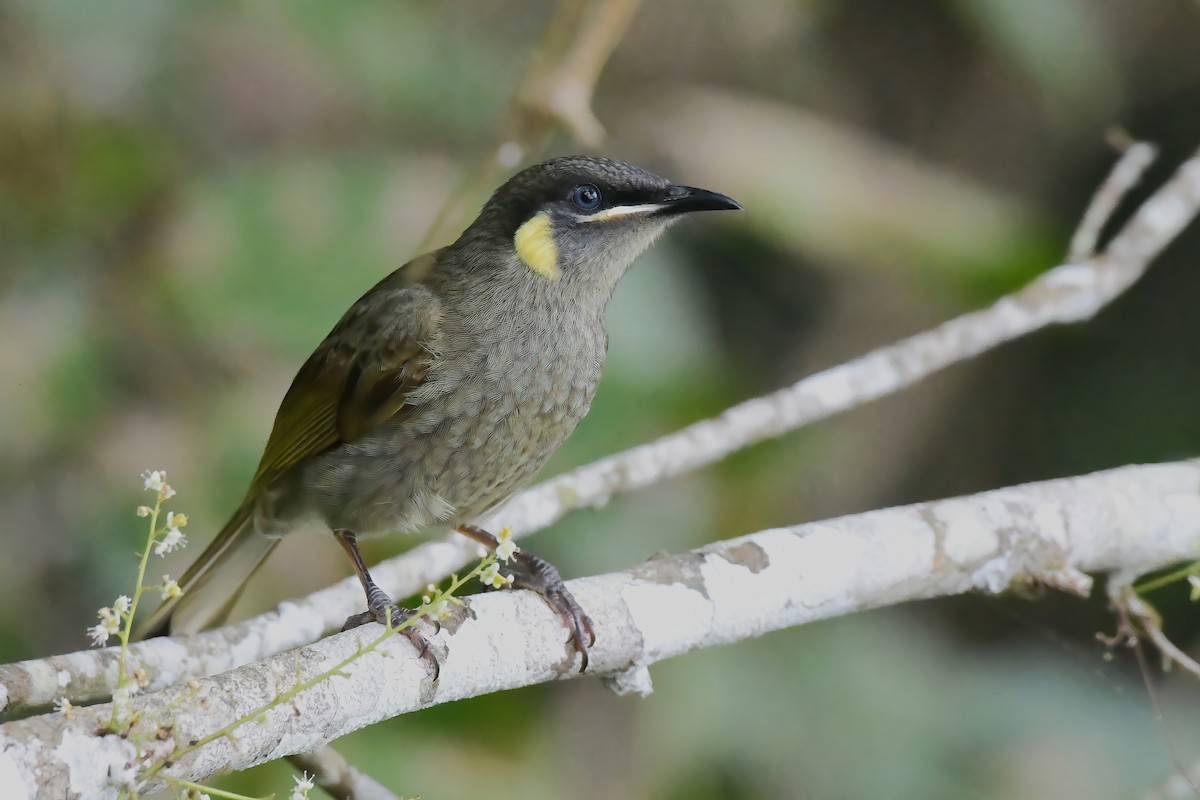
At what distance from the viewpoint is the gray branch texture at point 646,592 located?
162cm

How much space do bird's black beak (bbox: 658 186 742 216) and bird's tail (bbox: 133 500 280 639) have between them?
1.16 meters

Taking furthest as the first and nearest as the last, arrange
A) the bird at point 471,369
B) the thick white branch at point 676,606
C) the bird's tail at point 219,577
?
the bird's tail at point 219,577 → the bird at point 471,369 → the thick white branch at point 676,606

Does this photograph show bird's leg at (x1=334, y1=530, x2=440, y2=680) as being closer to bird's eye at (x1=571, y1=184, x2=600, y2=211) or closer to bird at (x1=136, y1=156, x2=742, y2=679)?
bird at (x1=136, y1=156, x2=742, y2=679)

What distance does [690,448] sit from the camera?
3023 mm

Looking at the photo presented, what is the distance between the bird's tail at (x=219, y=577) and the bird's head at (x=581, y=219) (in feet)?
2.87

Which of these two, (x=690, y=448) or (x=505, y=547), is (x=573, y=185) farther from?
(x=505, y=547)

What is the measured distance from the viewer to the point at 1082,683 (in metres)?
4.17

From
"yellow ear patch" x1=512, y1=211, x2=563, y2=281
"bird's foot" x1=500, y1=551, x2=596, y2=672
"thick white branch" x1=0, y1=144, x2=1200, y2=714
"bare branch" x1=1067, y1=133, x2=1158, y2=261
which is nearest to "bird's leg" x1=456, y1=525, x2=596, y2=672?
"bird's foot" x1=500, y1=551, x2=596, y2=672

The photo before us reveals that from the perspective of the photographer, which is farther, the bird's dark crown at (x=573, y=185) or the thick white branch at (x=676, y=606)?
the bird's dark crown at (x=573, y=185)

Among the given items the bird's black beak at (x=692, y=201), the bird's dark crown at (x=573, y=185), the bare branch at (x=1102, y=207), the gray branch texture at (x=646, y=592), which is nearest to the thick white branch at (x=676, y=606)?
the gray branch texture at (x=646, y=592)

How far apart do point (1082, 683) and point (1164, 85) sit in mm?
2624

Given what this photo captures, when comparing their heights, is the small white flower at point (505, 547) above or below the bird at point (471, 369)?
below

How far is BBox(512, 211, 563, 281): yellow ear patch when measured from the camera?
9.11ft

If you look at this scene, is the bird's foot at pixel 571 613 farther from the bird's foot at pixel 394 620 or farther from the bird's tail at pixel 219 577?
the bird's tail at pixel 219 577
